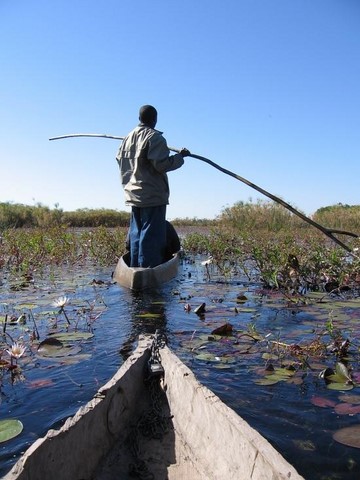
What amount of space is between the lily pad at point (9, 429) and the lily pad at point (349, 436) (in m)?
1.56

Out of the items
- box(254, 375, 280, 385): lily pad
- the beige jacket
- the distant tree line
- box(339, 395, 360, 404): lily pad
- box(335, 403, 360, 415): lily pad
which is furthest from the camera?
the distant tree line

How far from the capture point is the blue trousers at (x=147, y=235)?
612cm

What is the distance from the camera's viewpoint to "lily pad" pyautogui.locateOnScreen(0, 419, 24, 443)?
7.03ft

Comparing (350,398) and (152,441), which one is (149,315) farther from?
(152,441)

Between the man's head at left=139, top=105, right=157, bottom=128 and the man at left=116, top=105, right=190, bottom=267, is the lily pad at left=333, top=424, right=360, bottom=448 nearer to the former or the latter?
the man at left=116, top=105, right=190, bottom=267

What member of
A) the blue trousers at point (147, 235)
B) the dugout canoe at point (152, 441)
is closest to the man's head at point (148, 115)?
the blue trousers at point (147, 235)

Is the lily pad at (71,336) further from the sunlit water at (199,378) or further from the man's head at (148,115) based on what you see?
the man's head at (148,115)

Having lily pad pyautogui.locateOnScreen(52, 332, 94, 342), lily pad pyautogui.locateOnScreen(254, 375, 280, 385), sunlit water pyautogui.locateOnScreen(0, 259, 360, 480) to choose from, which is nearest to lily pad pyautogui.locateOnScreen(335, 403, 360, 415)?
sunlit water pyautogui.locateOnScreen(0, 259, 360, 480)

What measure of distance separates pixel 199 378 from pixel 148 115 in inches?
155

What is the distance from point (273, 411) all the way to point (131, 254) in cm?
414

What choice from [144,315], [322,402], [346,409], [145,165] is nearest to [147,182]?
[145,165]

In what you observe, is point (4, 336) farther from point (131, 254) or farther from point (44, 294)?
point (131, 254)

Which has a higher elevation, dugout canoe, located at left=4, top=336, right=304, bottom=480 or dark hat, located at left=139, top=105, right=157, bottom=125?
dark hat, located at left=139, top=105, right=157, bottom=125

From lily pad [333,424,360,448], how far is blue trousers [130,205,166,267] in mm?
4145
